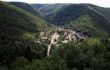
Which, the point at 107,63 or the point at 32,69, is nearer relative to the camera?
the point at 32,69

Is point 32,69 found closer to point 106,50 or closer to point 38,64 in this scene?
point 38,64

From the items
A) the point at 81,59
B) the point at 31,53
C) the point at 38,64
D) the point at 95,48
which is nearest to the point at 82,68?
the point at 81,59

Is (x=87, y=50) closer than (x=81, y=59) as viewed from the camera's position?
No

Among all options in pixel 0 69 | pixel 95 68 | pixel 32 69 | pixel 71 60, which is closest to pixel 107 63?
pixel 95 68

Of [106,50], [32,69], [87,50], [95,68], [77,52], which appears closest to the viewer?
[32,69]

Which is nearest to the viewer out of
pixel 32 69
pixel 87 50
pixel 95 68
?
pixel 32 69

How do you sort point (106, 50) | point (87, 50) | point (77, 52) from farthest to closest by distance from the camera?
point (106, 50) < point (87, 50) < point (77, 52)

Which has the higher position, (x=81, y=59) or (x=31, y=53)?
(x=81, y=59)

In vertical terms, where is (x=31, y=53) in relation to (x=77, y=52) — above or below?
below

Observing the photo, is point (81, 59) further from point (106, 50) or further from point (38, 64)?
point (106, 50)
